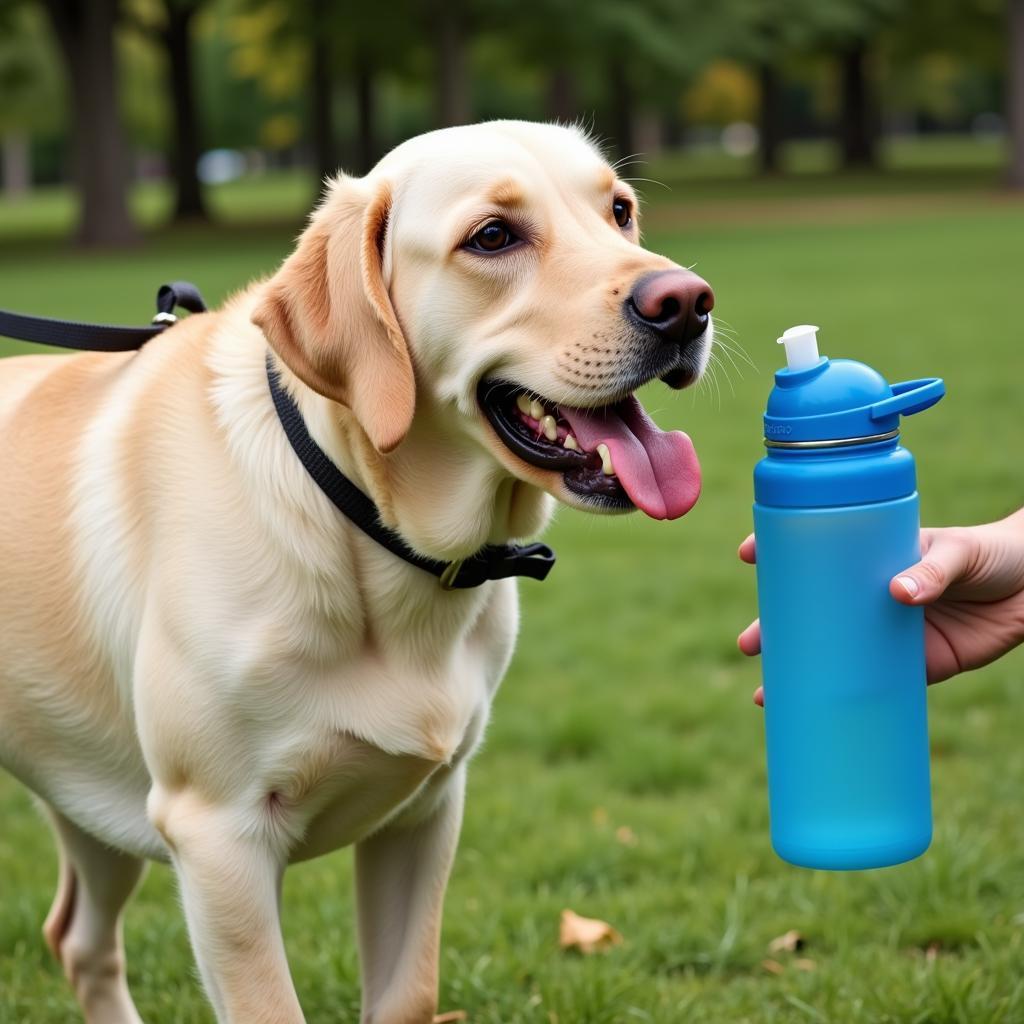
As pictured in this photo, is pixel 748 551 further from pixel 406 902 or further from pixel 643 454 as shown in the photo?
pixel 406 902

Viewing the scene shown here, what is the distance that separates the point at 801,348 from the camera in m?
2.57

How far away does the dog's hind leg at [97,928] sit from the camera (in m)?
3.67

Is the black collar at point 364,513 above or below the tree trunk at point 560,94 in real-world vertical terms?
above

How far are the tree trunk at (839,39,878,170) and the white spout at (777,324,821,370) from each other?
45.9 metres

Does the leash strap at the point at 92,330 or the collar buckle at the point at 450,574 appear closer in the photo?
the collar buckle at the point at 450,574

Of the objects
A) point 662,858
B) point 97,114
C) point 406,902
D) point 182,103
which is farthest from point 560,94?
point 406,902

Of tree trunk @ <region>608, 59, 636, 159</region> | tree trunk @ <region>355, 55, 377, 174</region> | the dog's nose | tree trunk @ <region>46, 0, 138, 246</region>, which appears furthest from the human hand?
tree trunk @ <region>608, 59, 636, 159</region>

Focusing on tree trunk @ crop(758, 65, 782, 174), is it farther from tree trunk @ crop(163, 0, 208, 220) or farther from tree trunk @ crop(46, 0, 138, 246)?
tree trunk @ crop(46, 0, 138, 246)

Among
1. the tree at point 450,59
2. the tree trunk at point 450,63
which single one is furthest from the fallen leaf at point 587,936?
the tree trunk at point 450,63

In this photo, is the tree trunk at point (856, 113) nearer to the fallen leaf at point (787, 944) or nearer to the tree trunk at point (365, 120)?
the tree trunk at point (365, 120)

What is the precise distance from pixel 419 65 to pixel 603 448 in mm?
37461

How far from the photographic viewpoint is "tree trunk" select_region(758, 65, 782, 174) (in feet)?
156

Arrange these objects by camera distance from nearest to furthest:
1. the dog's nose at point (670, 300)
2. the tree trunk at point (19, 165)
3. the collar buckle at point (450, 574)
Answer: the dog's nose at point (670, 300)
the collar buckle at point (450, 574)
the tree trunk at point (19, 165)

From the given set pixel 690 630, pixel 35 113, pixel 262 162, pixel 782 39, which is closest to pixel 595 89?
pixel 782 39
